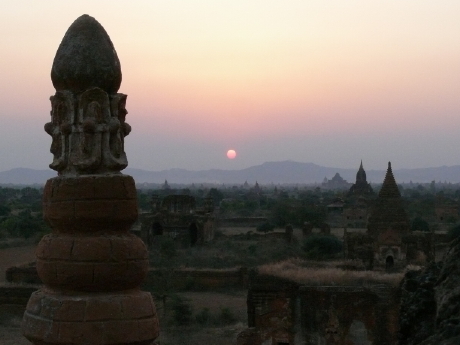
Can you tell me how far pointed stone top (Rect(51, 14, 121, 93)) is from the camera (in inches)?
147

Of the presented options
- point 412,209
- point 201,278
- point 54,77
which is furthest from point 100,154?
point 412,209

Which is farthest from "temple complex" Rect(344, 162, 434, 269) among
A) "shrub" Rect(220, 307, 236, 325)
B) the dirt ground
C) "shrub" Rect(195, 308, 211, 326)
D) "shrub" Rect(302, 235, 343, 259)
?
the dirt ground

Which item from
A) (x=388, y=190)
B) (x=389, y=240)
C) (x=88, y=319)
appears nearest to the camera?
(x=88, y=319)

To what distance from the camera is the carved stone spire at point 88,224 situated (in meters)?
3.47

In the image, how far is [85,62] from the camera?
3.73 meters

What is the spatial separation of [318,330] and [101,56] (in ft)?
40.2

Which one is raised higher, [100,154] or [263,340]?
[100,154]

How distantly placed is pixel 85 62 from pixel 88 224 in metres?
0.96

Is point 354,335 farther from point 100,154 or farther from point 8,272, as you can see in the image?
point 8,272

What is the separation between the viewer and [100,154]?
3617 mm

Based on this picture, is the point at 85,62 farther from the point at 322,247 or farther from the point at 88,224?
the point at 322,247

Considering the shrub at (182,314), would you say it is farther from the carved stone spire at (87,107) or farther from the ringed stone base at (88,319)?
the carved stone spire at (87,107)

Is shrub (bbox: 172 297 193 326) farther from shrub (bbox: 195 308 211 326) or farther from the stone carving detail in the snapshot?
the stone carving detail

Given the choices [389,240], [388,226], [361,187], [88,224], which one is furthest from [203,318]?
[361,187]
